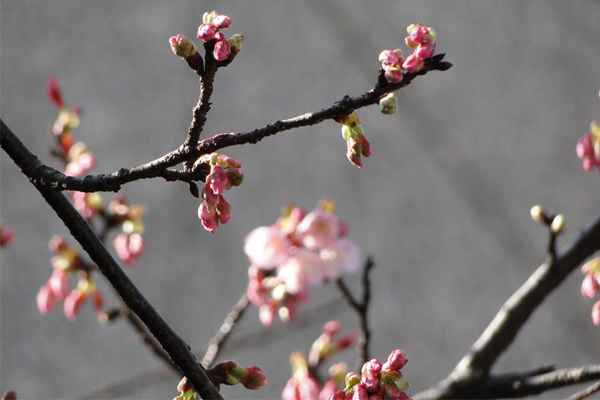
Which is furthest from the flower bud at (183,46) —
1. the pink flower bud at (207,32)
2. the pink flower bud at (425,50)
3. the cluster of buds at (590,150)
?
the cluster of buds at (590,150)

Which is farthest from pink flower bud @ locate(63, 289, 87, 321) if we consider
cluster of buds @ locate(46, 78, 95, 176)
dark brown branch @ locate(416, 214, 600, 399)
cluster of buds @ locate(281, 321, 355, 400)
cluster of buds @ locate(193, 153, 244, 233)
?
cluster of buds @ locate(193, 153, 244, 233)

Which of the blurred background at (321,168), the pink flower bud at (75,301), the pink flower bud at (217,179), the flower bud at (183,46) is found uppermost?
the blurred background at (321,168)

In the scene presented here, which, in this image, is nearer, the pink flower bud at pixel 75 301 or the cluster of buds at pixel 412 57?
the cluster of buds at pixel 412 57

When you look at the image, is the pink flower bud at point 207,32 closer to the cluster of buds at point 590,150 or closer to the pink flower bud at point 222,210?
the pink flower bud at point 222,210

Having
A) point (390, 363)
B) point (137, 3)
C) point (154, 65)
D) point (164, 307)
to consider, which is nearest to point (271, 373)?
point (164, 307)

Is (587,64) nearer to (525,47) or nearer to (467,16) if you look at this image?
(525,47)

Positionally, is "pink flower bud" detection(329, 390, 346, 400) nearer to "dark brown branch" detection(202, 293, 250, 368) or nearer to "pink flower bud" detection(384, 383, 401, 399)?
"pink flower bud" detection(384, 383, 401, 399)

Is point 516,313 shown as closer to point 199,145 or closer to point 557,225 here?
point 557,225
